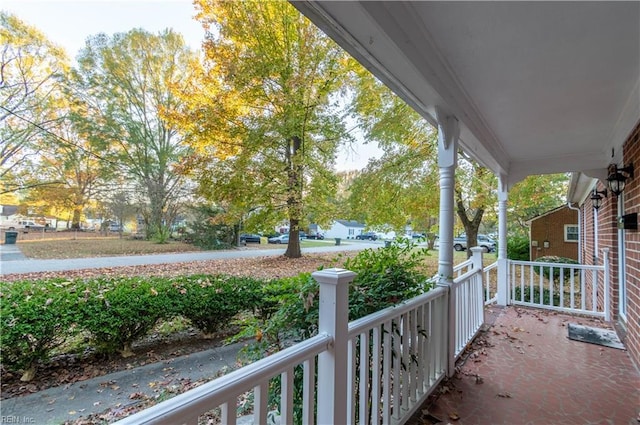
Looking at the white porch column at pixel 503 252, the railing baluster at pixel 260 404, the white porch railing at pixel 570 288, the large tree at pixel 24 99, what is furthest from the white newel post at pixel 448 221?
the large tree at pixel 24 99

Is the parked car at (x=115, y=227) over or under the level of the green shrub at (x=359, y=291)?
over

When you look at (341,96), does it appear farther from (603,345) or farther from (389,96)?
(603,345)

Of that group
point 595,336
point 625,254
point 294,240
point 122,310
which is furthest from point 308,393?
point 294,240

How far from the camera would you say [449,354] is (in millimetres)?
2562

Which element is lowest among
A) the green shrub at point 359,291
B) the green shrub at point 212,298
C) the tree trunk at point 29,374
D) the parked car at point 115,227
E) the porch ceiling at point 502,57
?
the tree trunk at point 29,374

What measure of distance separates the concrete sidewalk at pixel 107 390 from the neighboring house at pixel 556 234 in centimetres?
1212

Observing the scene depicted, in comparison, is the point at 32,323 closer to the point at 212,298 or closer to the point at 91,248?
the point at 212,298

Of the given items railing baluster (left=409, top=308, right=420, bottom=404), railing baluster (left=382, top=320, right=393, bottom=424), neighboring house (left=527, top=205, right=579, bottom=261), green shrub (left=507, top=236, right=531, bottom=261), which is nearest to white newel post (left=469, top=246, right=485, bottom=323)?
railing baluster (left=409, top=308, right=420, bottom=404)

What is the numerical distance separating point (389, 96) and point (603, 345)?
242 inches

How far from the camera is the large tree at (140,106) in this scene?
15.0 feet

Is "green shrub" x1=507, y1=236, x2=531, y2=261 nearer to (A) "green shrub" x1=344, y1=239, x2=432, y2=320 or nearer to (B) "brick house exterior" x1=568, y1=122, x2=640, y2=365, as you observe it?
(B) "brick house exterior" x1=568, y1=122, x2=640, y2=365

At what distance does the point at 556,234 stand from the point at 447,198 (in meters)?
11.4

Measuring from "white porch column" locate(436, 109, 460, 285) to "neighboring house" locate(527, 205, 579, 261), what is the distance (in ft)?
35.7

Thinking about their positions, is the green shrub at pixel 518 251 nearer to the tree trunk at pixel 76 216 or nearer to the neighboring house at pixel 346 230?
the neighboring house at pixel 346 230
